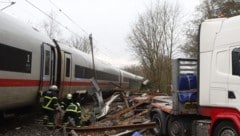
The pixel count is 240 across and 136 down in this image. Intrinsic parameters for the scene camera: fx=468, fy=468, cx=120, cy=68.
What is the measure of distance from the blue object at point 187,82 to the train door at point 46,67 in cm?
617

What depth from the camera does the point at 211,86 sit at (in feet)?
35.1

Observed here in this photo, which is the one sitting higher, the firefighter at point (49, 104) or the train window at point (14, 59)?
the train window at point (14, 59)

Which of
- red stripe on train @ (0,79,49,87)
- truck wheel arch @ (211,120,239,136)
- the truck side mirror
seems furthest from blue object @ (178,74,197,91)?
red stripe on train @ (0,79,49,87)

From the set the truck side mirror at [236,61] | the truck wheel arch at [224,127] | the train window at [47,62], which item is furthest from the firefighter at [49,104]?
the truck side mirror at [236,61]

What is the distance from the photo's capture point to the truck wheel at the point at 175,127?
1269 centimetres

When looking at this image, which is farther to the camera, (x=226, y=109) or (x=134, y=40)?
(x=134, y=40)

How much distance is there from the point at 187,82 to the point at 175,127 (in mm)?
1415

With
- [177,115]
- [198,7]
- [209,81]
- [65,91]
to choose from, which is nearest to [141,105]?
[65,91]

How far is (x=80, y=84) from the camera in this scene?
991 inches

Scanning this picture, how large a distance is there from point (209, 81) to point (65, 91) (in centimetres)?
1136

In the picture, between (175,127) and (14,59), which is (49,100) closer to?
(14,59)

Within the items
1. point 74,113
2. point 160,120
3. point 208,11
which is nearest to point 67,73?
point 74,113

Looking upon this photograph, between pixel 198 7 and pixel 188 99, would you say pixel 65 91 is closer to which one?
pixel 188 99

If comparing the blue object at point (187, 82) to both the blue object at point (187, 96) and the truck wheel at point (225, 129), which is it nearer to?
the blue object at point (187, 96)
